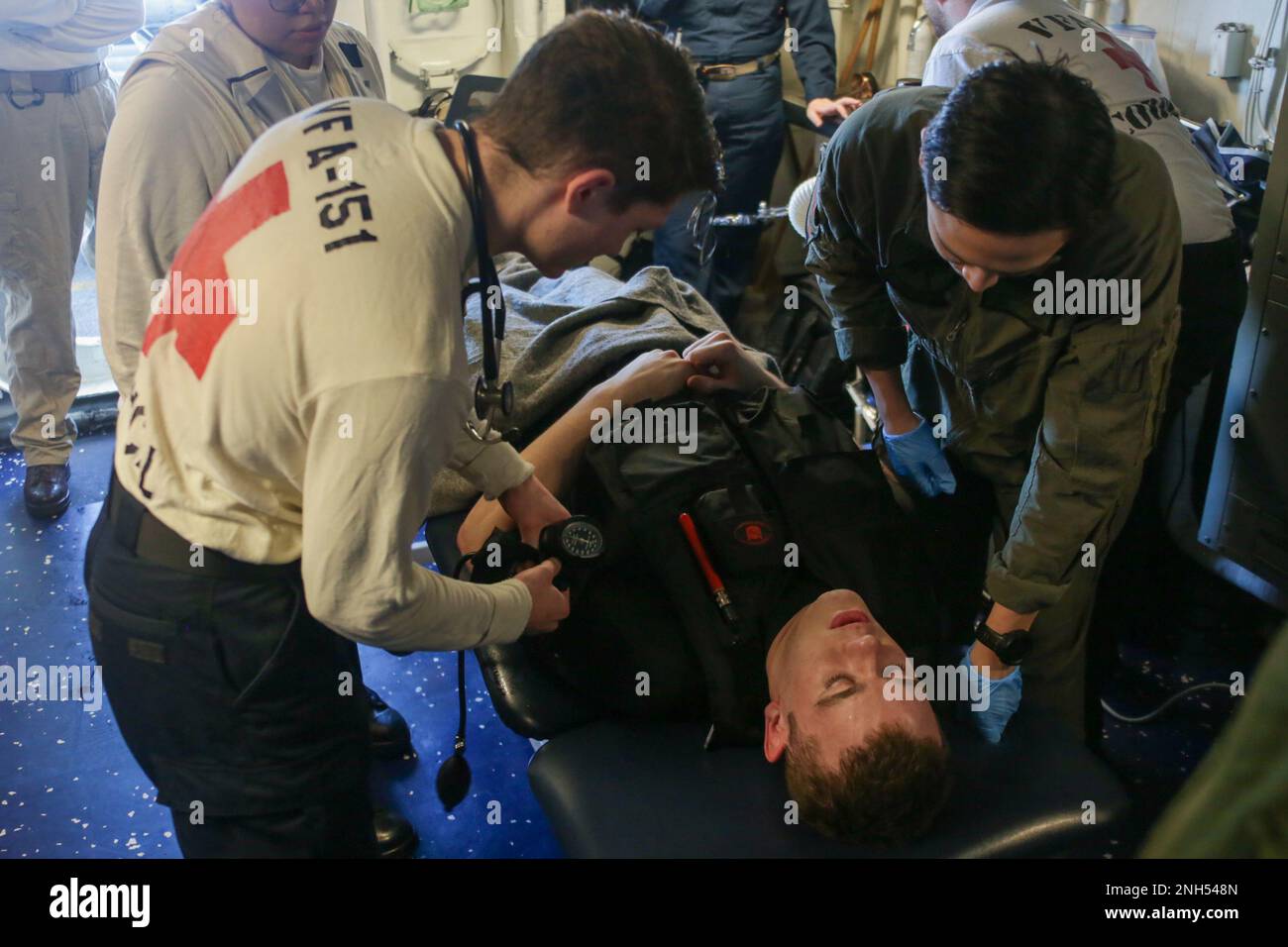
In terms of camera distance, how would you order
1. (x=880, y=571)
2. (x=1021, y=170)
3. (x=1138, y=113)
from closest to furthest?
(x=1021, y=170) < (x=880, y=571) < (x=1138, y=113)

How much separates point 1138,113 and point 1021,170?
828mm

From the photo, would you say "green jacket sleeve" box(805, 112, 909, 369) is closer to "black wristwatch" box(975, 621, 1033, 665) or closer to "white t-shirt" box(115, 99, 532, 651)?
"black wristwatch" box(975, 621, 1033, 665)

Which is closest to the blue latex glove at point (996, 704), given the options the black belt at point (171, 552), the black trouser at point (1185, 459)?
the black trouser at point (1185, 459)

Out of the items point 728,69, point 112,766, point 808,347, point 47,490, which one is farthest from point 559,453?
point 728,69

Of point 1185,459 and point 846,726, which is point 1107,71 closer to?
point 1185,459

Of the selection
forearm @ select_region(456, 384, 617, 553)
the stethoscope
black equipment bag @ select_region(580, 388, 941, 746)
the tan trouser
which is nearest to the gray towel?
forearm @ select_region(456, 384, 617, 553)

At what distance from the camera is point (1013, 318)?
1465mm

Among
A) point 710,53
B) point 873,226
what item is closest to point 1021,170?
point 873,226

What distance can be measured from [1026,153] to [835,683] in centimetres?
69

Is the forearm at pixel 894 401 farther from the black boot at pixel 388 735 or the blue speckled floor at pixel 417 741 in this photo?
the black boot at pixel 388 735

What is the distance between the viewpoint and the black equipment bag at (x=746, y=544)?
4.87 ft

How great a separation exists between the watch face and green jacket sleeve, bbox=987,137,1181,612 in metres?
0.58

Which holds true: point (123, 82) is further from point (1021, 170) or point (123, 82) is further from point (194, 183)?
point (1021, 170)

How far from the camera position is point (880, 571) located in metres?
1.59
